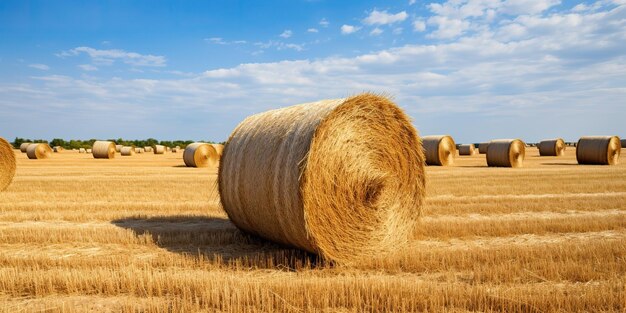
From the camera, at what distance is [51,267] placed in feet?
19.4

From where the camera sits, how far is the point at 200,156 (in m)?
26.0

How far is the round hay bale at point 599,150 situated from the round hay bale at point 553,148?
12002 millimetres

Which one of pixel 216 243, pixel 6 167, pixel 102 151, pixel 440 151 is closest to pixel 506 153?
pixel 440 151

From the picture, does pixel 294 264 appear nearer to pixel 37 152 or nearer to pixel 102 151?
pixel 102 151

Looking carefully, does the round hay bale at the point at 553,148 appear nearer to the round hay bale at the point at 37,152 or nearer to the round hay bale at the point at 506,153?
the round hay bale at the point at 506,153

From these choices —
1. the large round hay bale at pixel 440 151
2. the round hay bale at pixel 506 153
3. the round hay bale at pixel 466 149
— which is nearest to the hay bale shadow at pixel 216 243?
the large round hay bale at pixel 440 151

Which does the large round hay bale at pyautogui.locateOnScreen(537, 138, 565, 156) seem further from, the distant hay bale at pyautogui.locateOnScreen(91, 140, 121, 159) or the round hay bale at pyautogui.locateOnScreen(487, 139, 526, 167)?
the distant hay bale at pyautogui.locateOnScreen(91, 140, 121, 159)

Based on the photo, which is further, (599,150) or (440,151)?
(440,151)

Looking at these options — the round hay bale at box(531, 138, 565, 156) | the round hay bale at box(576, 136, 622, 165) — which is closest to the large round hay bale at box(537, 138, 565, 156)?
the round hay bale at box(531, 138, 565, 156)

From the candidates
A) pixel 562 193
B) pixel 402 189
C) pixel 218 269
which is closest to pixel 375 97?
pixel 402 189

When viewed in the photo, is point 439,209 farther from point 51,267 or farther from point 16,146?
point 16,146

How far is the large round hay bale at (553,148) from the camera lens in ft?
124

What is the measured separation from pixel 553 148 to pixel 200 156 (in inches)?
1026

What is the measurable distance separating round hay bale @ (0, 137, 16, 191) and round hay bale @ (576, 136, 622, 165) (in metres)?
24.7
